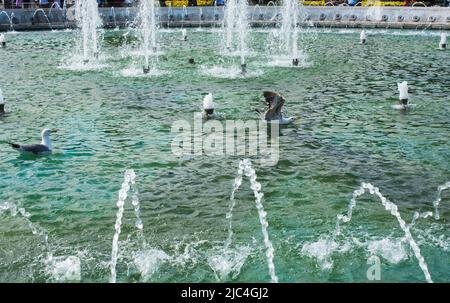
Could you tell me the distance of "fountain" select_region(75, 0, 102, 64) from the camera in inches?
1045

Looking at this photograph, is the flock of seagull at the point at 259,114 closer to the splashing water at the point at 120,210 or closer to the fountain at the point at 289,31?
the splashing water at the point at 120,210

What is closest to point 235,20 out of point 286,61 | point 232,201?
point 286,61

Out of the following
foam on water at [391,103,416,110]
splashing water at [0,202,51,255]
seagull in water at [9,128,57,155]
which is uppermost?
foam on water at [391,103,416,110]

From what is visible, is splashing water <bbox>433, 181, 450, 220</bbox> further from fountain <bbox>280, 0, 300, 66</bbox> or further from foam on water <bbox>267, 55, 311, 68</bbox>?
fountain <bbox>280, 0, 300, 66</bbox>

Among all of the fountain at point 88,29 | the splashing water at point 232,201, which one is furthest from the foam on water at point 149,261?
the fountain at point 88,29

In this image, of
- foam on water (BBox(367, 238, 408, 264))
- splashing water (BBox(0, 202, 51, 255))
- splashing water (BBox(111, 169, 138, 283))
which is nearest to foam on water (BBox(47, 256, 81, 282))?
splashing water (BBox(0, 202, 51, 255))

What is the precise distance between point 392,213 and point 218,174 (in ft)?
11.3

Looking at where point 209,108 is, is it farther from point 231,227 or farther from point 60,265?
point 60,265

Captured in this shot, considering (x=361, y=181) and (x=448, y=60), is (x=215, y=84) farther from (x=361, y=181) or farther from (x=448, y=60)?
(x=448, y=60)

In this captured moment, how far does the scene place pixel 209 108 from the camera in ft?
49.3

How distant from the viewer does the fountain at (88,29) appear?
87.1 ft

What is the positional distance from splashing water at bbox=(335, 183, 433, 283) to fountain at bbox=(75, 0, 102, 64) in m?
17.3

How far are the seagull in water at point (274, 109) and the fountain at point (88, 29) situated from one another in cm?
1282

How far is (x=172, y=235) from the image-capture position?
855 centimetres
